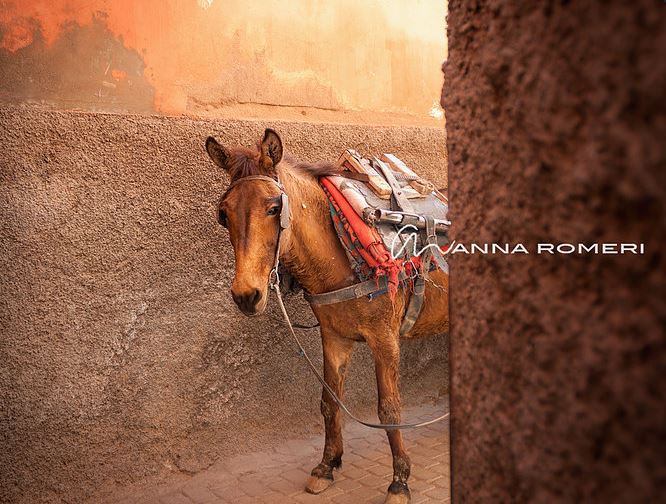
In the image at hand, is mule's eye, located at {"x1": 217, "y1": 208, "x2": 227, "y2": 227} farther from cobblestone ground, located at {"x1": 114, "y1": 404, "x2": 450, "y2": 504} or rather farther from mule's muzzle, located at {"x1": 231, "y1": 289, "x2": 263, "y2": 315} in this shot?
cobblestone ground, located at {"x1": 114, "y1": 404, "x2": 450, "y2": 504}

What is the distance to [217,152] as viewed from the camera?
108 inches

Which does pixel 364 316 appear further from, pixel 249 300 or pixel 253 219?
pixel 253 219

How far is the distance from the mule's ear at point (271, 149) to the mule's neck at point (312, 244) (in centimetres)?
12

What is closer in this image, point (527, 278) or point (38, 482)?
point (527, 278)

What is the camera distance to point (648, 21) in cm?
42

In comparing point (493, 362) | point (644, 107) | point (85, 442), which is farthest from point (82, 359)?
point (644, 107)

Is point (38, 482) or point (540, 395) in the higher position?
point (540, 395)

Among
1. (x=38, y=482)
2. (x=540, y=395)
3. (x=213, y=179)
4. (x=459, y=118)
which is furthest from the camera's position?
(x=213, y=179)

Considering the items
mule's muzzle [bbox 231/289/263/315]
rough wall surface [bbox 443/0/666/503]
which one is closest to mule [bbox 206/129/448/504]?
mule's muzzle [bbox 231/289/263/315]

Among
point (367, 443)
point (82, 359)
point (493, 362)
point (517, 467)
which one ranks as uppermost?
point (493, 362)

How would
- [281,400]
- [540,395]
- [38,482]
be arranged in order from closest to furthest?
[540,395], [38,482], [281,400]

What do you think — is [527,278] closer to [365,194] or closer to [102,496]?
[365,194]

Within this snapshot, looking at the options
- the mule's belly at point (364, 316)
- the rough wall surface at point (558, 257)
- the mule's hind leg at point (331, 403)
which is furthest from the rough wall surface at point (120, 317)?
the rough wall surface at point (558, 257)

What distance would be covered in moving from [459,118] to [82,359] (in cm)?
303
